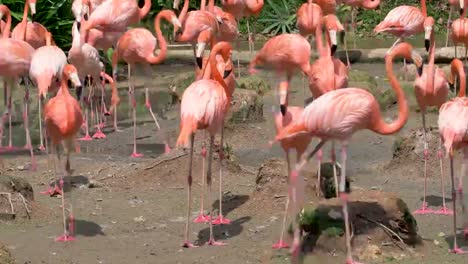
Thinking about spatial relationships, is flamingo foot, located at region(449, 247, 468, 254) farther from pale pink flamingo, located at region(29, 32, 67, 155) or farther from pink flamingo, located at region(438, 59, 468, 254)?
pale pink flamingo, located at region(29, 32, 67, 155)

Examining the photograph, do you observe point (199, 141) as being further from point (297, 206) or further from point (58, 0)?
point (58, 0)

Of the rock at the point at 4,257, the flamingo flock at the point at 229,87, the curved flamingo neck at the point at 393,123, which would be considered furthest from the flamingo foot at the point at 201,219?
the rock at the point at 4,257

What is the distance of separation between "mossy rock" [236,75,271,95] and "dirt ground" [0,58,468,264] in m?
0.99

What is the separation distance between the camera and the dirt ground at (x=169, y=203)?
582cm

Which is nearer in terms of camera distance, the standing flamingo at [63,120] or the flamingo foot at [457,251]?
the flamingo foot at [457,251]

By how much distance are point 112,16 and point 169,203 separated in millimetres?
2704

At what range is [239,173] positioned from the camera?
7582 mm

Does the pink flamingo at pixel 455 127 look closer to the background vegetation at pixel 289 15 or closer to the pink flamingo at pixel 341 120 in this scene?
the pink flamingo at pixel 341 120

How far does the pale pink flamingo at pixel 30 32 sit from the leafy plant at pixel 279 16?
5324mm

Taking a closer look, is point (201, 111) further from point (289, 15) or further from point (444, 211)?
point (289, 15)

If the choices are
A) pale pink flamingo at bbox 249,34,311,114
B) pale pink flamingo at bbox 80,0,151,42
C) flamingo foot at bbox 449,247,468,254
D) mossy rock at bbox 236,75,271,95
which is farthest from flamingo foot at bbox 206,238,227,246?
mossy rock at bbox 236,75,271,95

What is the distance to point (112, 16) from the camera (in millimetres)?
9188

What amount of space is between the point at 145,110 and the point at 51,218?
3.77 metres

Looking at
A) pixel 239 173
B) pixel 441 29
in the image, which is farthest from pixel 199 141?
pixel 441 29
